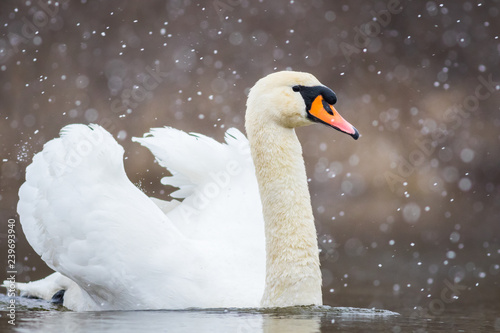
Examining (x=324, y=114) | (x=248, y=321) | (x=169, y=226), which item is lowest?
(x=248, y=321)

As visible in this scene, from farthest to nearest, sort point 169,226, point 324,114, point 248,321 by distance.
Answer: point 169,226 → point 324,114 → point 248,321

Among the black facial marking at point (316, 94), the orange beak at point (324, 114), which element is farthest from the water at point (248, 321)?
the black facial marking at point (316, 94)

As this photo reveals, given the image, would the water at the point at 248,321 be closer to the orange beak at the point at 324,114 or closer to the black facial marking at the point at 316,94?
the orange beak at the point at 324,114

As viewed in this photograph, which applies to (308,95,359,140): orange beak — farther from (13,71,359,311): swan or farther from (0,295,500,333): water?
(0,295,500,333): water

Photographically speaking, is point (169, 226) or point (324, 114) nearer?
point (324, 114)

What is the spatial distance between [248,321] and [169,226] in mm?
1067

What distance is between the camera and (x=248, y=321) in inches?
201

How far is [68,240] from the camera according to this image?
5.82 meters

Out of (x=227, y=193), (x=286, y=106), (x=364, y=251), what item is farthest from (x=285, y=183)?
(x=364, y=251)

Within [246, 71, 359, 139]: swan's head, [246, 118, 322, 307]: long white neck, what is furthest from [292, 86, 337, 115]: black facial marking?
[246, 118, 322, 307]: long white neck

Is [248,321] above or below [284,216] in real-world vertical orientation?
below

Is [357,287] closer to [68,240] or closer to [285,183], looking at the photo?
[285,183]

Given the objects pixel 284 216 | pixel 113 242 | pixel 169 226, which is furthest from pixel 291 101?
pixel 113 242

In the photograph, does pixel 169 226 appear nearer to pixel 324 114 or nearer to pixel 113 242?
pixel 113 242
